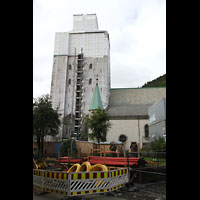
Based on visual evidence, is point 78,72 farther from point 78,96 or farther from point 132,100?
point 132,100

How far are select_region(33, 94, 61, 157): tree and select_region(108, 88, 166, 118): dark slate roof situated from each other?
12.4 metres

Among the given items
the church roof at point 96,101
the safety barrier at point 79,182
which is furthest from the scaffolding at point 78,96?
the safety barrier at point 79,182

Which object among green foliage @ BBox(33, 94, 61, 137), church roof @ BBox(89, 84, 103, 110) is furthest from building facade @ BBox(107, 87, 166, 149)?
green foliage @ BBox(33, 94, 61, 137)

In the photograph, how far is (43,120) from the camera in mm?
32312

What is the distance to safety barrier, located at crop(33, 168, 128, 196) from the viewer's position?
573 cm

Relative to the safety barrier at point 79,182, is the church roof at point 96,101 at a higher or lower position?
higher

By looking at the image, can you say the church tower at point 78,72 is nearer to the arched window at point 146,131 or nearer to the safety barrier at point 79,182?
the arched window at point 146,131

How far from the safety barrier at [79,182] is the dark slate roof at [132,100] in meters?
33.9

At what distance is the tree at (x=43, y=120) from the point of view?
31275 millimetres

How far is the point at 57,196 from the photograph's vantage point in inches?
279

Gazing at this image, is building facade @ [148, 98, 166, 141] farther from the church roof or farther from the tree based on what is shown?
the tree

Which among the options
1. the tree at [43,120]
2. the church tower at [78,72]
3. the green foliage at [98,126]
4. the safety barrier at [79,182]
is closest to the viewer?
the safety barrier at [79,182]
